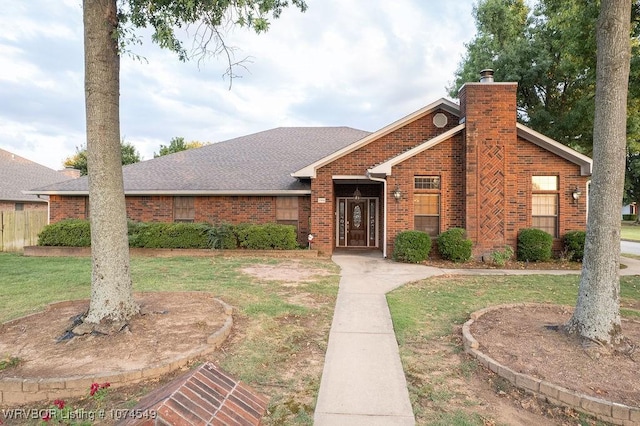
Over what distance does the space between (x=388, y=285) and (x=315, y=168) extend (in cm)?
618

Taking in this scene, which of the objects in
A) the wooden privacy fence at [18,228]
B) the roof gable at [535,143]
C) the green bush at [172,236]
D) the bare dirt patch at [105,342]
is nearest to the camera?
the bare dirt patch at [105,342]

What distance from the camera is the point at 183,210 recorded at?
14766 mm

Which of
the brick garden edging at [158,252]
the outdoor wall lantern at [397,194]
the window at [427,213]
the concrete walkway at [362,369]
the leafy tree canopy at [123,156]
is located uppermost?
the leafy tree canopy at [123,156]

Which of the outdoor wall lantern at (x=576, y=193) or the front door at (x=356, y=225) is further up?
the outdoor wall lantern at (x=576, y=193)

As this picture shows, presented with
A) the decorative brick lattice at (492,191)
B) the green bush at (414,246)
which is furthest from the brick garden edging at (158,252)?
the decorative brick lattice at (492,191)

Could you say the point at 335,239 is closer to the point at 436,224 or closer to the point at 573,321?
the point at 436,224

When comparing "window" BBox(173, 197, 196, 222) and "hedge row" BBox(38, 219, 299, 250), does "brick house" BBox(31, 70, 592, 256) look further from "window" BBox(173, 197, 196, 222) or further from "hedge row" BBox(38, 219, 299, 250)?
"hedge row" BBox(38, 219, 299, 250)

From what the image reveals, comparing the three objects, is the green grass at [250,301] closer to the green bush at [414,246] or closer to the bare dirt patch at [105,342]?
the bare dirt patch at [105,342]

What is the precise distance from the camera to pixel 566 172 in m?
11.9

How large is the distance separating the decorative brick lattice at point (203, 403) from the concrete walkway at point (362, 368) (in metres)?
1.16

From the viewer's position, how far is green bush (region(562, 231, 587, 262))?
37.2 ft

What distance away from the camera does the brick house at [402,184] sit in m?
11.7

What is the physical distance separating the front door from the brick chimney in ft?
16.9

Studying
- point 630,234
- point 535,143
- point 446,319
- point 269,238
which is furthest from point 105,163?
point 630,234
